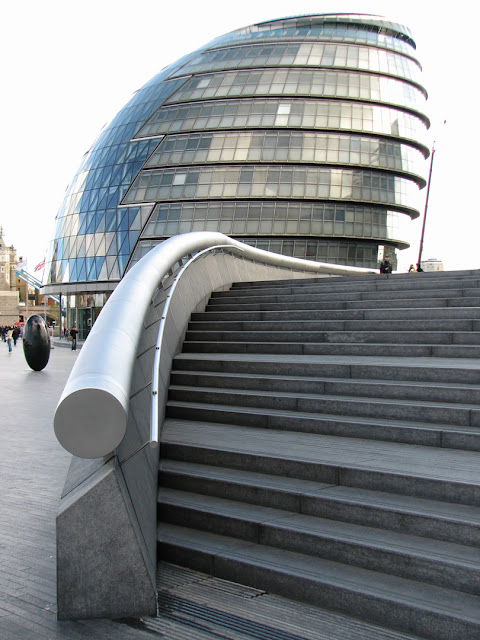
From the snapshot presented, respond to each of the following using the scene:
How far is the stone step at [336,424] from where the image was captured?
515 centimetres

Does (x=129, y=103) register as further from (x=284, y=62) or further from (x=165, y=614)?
(x=165, y=614)

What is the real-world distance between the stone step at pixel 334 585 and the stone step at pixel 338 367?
8.40ft

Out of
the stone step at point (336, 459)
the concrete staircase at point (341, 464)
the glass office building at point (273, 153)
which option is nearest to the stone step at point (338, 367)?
the concrete staircase at point (341, 464)

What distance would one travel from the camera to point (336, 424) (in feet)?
18.7

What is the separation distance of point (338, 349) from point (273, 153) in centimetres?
3475

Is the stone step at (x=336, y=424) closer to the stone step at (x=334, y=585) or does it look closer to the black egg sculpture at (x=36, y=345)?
the stone step at (x=334, y=585)

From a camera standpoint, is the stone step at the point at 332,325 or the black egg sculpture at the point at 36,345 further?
the black egg sculpture at the point at 36,345

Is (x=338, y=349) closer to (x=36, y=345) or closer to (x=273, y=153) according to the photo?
(x=36, y=345)

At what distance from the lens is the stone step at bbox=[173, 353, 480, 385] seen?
6.18 metres

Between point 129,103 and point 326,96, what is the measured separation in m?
16.6

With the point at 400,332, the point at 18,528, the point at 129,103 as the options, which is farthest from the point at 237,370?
the point at 129,103

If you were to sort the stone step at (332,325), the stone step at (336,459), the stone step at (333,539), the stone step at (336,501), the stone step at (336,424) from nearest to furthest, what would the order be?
the stone step at (333,539)
the stone step at (336,501)
the stone step at (336,459)
the stone step at (336,424)
the stone step at (332,325)

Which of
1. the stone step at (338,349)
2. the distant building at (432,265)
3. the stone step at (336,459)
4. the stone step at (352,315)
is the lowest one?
the stone step at (336,459)

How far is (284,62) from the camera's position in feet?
142
